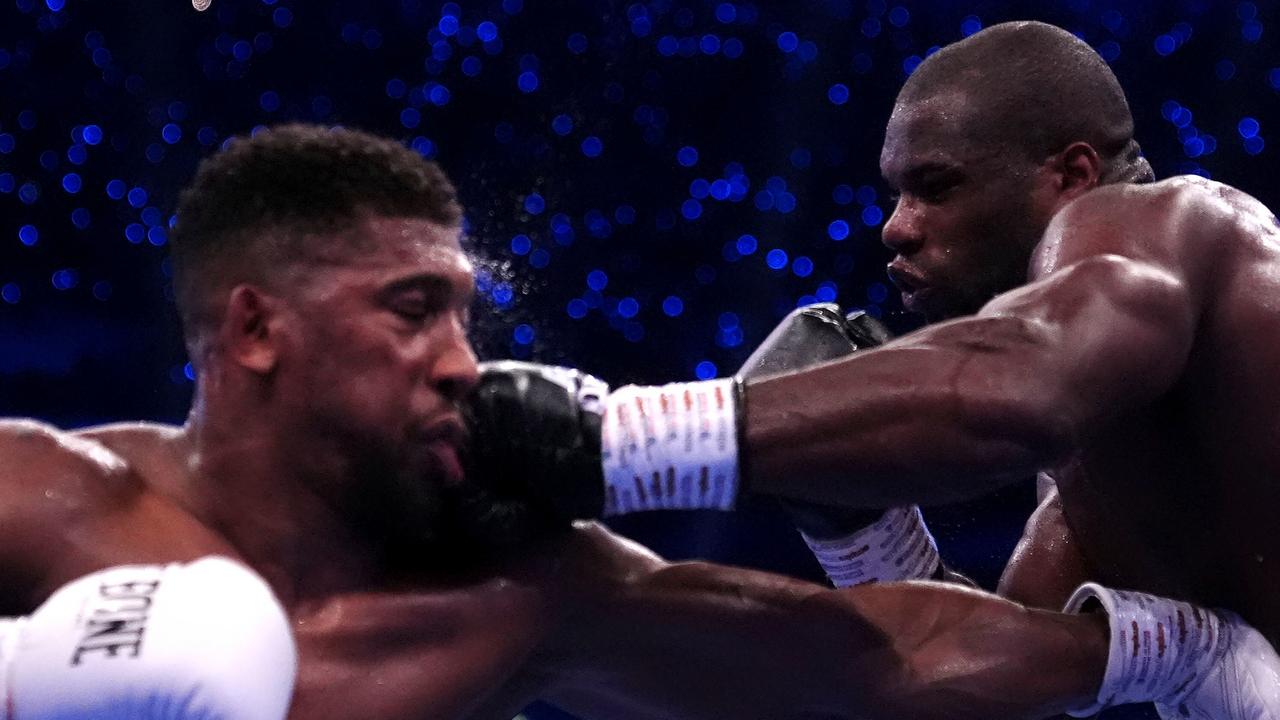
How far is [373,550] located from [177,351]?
3.43 m

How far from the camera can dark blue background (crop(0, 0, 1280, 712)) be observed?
4.88 m

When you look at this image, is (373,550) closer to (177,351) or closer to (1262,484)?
(1262,484)

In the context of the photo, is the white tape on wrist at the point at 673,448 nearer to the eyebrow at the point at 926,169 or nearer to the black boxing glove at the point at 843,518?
the black boxing glove at the point at 843,518

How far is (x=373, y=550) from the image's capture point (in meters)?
1.84

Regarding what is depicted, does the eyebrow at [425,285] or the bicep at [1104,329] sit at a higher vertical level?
the eyebrow at [425,285]

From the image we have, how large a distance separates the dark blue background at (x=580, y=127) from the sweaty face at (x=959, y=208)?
2546mm

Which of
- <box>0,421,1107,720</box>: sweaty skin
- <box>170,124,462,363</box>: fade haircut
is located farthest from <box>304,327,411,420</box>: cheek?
<box>0,421,1107,720</box>: sweaty skin

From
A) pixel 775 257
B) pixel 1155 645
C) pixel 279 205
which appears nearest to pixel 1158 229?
pixel 1155 645

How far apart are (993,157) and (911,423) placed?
2.71 feet

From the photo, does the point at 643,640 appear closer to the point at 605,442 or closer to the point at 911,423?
the point at 605,442

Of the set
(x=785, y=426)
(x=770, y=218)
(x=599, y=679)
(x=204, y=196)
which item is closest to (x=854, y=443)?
(x=785, y=426)

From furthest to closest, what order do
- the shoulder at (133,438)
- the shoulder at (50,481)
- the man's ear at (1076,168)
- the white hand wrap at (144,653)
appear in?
the man's ear at (1076,168) < the shoulder at (133,438) < the shoulder at (50,481) < the white hand wrap at (144,653)

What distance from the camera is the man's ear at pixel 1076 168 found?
2.30m

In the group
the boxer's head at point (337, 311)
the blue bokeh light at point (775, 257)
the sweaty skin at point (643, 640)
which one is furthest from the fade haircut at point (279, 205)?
the blue bokeh light at point (775, 257)
